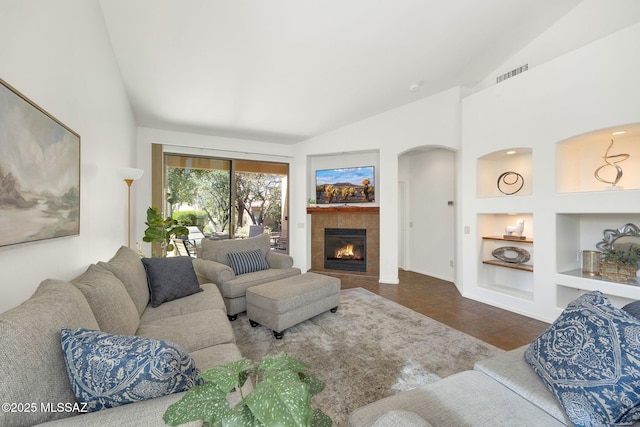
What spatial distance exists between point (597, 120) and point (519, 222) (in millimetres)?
1436

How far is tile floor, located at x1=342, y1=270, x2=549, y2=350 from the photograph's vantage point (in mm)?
2738

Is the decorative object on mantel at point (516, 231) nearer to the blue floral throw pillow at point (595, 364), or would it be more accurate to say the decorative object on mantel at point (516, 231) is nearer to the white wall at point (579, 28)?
the white wall at point (579, 28)

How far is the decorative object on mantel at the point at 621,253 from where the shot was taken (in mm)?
2605

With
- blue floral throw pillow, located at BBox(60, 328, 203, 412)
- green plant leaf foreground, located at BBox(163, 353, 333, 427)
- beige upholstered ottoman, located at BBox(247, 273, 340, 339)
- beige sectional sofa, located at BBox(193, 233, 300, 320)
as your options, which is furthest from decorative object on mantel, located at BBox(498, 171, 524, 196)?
blue floral throw pillow, located at BBox(60, 328, 203, 412)

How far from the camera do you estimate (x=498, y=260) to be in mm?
3797

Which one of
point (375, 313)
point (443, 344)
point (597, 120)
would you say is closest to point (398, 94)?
point (597, 120)

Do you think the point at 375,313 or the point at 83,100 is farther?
the point at 375,313

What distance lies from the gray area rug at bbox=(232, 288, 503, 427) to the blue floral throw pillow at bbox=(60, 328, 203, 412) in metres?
1.15

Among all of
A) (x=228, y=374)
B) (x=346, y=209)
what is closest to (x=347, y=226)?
(x=346, y=209)

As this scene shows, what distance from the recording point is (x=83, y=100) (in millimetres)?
1930

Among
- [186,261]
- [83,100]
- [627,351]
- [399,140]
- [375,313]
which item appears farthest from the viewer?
[399,140]

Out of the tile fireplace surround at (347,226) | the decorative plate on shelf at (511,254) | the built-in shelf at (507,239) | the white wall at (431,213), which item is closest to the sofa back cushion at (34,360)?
the built-in shelf at (507,239)

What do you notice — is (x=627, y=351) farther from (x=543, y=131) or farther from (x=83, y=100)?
(x=83, y=100)

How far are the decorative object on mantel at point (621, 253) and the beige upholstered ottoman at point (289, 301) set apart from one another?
2778 millimetres
